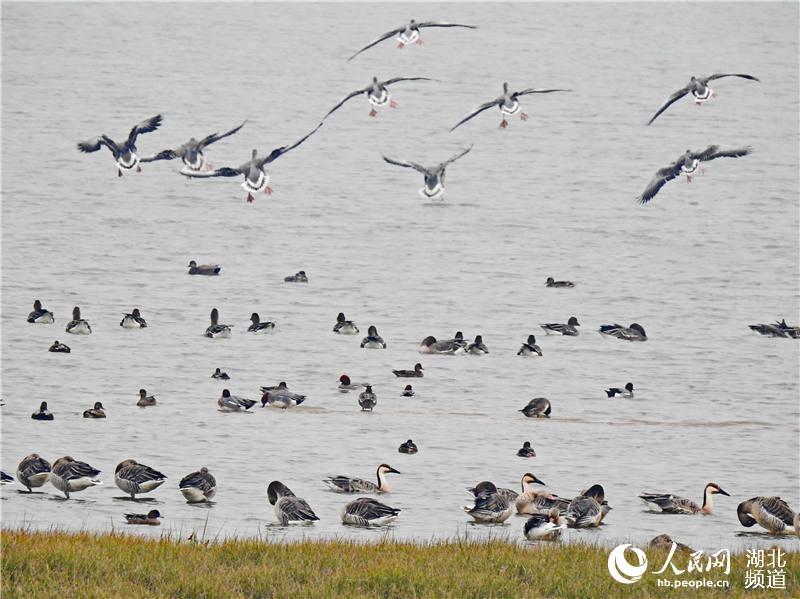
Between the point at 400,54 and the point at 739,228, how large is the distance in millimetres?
36015

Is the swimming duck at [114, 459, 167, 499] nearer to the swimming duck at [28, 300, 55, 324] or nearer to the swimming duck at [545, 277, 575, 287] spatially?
the swimming duck at [28, 300, 55, 324]

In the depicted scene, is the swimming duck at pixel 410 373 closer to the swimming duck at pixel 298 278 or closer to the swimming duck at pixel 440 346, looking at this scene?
the swimming duck at pixel 440 346

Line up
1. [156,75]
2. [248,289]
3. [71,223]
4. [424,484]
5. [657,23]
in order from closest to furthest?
[424,484] → [248,289] → [71,223] → [156,75] → [657,23]

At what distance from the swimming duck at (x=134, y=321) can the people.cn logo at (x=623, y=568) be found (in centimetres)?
1957

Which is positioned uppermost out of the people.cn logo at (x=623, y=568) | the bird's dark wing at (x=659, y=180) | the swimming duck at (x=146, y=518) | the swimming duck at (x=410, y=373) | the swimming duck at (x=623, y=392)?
the bird's dark wing at (x=659, y=180)

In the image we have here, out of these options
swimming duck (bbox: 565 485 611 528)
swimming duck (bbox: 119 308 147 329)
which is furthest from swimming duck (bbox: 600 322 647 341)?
swimming duck (bbox: 565 485 611 528)

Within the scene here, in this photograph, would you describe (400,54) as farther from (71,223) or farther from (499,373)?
(499,373)

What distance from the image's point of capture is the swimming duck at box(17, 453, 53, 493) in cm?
1875

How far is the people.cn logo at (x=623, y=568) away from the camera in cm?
1289

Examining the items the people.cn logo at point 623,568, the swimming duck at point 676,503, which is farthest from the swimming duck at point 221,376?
the people.cn logo at point 623,568

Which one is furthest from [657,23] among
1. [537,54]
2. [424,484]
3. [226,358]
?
[424,484]

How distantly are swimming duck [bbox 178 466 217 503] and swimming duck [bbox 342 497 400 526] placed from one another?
184cm

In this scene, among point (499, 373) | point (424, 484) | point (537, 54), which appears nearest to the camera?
point (424, 484)

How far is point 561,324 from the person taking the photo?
32625 mm
